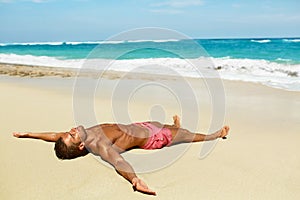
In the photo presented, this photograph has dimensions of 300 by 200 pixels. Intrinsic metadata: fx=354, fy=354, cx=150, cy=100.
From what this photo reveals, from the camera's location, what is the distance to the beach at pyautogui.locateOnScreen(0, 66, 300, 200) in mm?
2861

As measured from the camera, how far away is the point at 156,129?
12.8ft

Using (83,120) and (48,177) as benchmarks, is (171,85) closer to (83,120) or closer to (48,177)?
(83,120)

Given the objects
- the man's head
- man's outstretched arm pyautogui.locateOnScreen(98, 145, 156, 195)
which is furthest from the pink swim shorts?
the man's head

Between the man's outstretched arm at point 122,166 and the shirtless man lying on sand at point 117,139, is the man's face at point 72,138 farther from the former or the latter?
the man's outstretched arm at point 122,166

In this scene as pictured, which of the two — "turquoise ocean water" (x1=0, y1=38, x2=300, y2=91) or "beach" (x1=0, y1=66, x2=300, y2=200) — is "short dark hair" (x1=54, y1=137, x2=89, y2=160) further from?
"turquoise ocean water" (x1=0, y1=38, x2=300, y2=91)

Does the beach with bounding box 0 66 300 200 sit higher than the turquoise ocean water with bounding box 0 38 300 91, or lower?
higher

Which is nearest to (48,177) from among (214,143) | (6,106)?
(214,143)

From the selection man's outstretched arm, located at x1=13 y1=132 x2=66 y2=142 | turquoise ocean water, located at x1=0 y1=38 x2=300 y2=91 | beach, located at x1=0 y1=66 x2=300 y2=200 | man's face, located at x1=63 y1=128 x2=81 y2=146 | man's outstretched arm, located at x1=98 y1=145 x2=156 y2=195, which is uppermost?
man's face, located at x1=63 y1=128 x2=81 y2=146

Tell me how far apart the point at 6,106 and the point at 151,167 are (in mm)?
3526

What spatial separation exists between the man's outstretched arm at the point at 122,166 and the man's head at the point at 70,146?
21cm

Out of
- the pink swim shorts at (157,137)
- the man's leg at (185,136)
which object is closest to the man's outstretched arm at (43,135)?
the pink swim shorts at (157,137)

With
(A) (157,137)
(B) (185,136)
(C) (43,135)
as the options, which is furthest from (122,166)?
(C) (43,135)

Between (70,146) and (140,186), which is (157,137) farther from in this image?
(140,186)

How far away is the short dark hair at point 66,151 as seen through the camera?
135 inches
